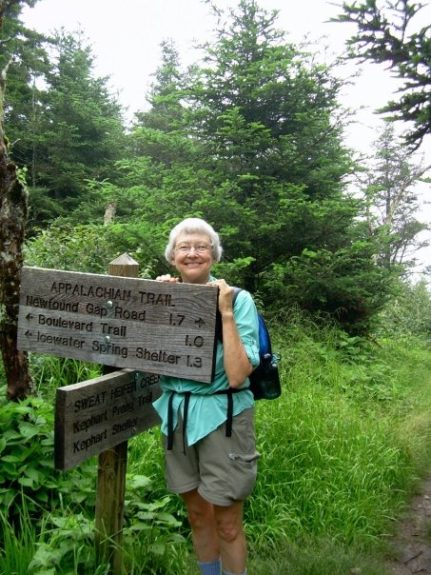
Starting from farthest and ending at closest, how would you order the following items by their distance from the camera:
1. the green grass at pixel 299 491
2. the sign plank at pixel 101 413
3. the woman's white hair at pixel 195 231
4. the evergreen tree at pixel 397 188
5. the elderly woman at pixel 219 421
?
the evergreen tree at pixel 397 188 < the green grass at pixel 299 491 < the woman's white hair at pixel 195 231 < the elderly woman at pixel 219 421 < the sign plank at pixel 101 413

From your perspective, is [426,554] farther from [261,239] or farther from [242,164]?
[242,164]

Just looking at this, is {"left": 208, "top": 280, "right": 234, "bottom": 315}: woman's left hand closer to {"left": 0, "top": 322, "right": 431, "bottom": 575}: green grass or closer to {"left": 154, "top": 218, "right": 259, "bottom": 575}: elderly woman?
{"left": 154, "top": 218, "right": 259, "bottom": 575}: elderly woman

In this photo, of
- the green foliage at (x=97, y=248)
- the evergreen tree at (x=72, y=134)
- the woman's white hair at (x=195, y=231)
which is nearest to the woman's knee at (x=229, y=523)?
the woman's white hair at (x=195, y=231)

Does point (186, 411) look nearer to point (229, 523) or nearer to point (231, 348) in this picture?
point (231, 348)

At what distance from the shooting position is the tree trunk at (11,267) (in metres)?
3.20

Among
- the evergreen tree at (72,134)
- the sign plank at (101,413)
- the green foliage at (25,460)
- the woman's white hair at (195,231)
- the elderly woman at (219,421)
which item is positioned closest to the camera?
the sign plank at (101,413)

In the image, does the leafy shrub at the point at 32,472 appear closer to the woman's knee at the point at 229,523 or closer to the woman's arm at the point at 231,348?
the woman's knee at the point at 229,523

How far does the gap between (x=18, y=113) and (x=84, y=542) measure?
1979 centimetres

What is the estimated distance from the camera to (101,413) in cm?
216

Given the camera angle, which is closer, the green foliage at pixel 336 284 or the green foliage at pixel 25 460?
the green foliage at pixel 25 460

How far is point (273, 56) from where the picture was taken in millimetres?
7484

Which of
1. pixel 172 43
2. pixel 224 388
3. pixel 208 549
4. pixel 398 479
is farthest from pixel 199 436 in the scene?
pixel 172 43

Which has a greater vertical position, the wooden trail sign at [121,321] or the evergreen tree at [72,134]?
the evergreen tree at [72,134]

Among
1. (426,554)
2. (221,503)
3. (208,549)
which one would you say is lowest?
(426,554)
